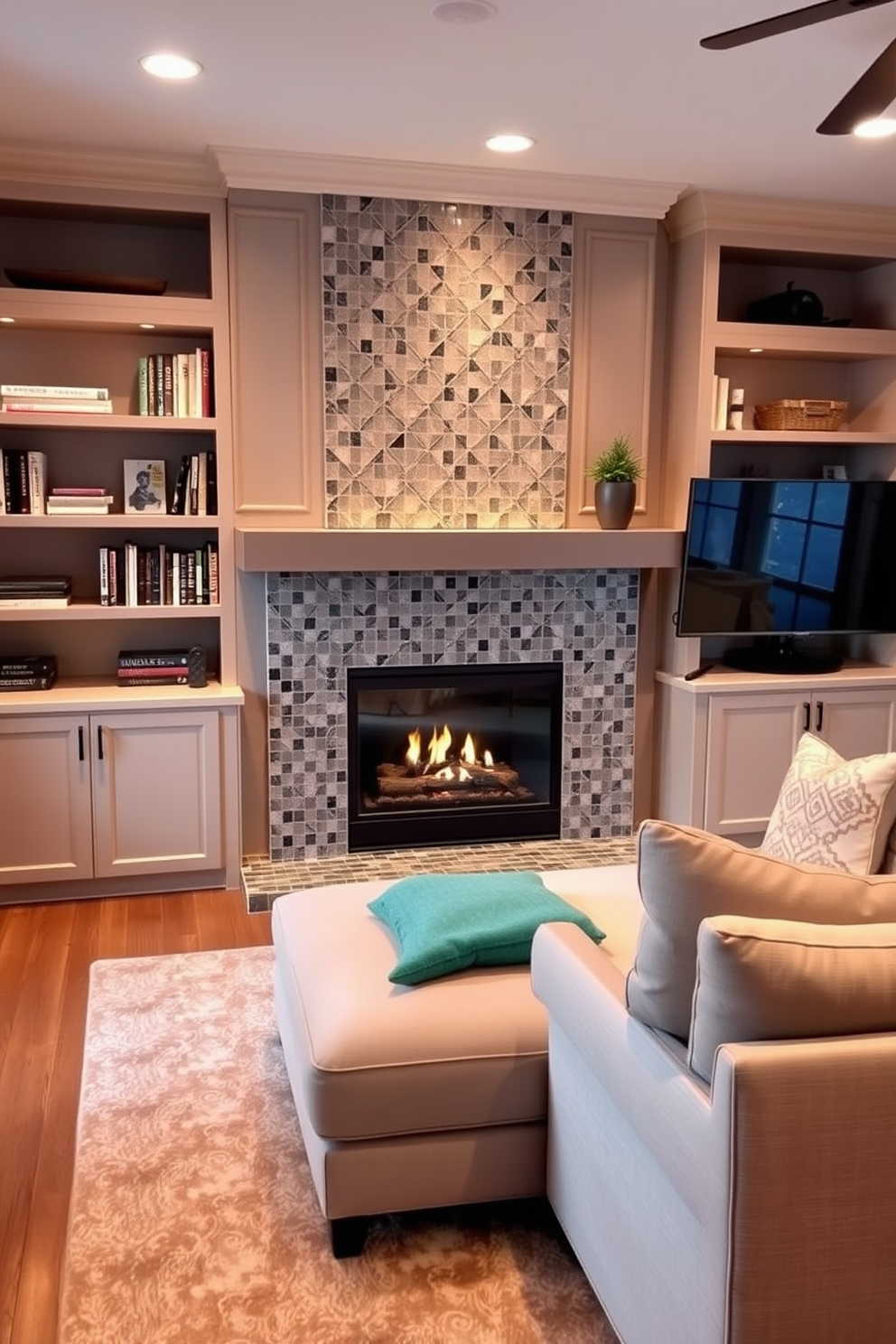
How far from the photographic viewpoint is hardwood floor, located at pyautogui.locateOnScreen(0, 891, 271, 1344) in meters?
2.18

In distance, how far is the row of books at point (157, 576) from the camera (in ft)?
13.6

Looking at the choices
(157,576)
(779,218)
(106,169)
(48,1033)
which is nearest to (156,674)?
(157,576)

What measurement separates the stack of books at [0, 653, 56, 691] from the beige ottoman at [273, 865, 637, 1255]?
216 cm

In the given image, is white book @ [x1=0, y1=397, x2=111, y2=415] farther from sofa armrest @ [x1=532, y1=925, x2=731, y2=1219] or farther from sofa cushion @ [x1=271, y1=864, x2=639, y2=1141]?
sofa armrest @ [x1=532, y1=925, x2=731, y2=1219]

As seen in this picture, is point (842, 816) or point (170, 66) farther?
point (170, 66)

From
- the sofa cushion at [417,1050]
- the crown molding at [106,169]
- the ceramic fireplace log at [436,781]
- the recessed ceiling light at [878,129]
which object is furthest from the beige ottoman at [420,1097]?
the crown molding at [106,169]

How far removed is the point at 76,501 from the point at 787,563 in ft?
8.87

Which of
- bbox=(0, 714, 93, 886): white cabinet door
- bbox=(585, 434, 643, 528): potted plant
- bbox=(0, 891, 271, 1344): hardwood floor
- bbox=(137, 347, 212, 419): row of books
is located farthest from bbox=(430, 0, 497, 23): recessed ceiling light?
bbox=(0, 891, 271, 1344): hardwood floor

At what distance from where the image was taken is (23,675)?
13.2 feet

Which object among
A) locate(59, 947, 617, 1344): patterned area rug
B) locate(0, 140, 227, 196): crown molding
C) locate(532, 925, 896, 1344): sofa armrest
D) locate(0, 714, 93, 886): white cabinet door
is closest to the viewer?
locate(532, 925, 896, 1344): sofa armrest

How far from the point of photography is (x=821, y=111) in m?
3.36

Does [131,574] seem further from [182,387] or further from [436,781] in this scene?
[436,781]

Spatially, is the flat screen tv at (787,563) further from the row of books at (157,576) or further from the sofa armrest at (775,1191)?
the sofa armrest at (775,1191)

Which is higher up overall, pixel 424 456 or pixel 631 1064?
pixel 424 456
